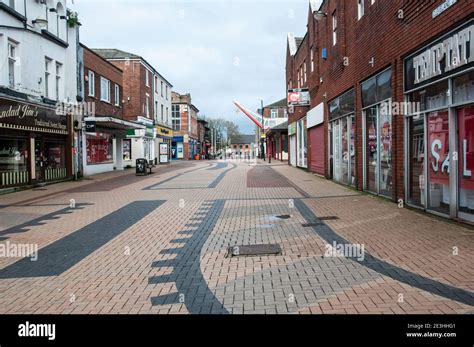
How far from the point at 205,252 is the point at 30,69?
46.9 feet

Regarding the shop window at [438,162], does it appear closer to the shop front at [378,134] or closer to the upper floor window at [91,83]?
the shop front at [378,134]

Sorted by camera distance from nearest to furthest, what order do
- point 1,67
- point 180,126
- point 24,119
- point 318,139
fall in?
point 1,67
point 24,119
point 318,139
point 180,126

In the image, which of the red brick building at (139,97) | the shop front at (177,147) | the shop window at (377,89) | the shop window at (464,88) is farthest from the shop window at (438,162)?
the shop front at (177,147)

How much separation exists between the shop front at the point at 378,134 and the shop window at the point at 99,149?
16.5 metres

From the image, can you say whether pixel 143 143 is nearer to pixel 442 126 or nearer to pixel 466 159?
pixel 442 126

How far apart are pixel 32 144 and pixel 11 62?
3.36 meters

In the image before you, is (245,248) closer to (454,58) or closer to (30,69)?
(454,58)

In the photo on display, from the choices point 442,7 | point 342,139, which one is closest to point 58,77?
point 342,139

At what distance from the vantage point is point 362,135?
1371cm

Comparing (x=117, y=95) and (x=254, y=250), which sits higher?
(x=117, y=95)

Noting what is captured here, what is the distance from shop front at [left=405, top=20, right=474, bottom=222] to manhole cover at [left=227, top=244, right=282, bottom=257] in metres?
3.76

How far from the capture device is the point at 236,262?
6074 millimetres

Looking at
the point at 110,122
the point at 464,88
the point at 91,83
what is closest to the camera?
the point at 464,88
